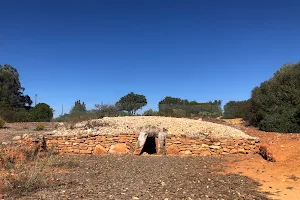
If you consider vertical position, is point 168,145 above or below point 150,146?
above

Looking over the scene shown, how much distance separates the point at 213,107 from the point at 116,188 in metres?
28.4

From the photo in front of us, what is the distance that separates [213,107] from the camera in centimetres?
3353

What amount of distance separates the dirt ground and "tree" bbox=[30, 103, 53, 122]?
17204 millimetres

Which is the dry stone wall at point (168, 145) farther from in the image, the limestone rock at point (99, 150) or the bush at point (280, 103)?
the bush at point (280, 103)

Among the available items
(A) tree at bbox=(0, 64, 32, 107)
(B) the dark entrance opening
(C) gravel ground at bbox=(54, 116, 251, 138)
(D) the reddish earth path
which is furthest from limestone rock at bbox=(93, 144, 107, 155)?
(A) tree at bbox=(0, 64, 32, 107)

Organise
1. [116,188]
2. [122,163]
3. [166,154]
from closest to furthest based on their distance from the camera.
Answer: [116,188] → [122,163] → [166,154]

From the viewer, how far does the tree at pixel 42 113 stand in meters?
26.6

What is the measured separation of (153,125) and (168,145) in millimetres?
1359

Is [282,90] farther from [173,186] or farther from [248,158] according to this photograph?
[173,186]

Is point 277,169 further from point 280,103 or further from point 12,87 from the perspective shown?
point 12,87

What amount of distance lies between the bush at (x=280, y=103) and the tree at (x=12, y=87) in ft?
116

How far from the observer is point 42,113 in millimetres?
27469

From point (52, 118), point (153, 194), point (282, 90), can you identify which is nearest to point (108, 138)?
point (153, 194)

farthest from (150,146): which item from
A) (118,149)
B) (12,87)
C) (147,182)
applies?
(12,87)
